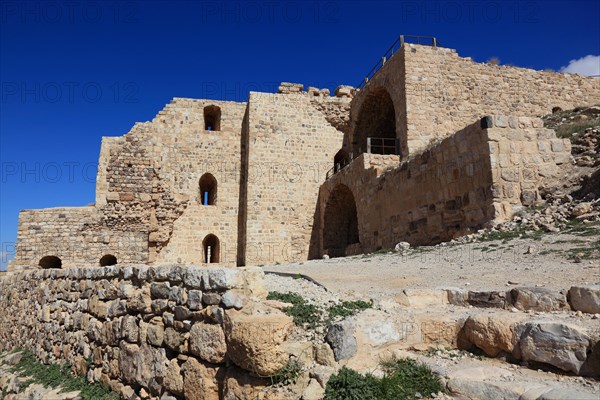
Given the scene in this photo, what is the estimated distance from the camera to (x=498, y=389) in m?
2.84

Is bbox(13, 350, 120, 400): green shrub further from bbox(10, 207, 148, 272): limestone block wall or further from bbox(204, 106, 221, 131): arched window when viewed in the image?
bbox(204, 106, 221, 131): arched window

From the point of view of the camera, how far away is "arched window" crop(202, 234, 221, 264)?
16594mm

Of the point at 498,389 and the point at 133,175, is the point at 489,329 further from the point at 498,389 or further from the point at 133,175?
the point at 133,175

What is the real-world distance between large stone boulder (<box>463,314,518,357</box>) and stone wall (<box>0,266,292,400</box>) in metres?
1.54

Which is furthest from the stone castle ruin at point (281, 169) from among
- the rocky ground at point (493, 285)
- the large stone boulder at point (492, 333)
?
the large stone boulder at point (492, 333)

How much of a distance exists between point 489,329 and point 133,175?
14643 millimetres

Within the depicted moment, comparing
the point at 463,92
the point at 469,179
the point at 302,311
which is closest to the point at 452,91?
the point at 463,92

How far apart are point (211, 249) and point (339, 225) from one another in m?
5.18

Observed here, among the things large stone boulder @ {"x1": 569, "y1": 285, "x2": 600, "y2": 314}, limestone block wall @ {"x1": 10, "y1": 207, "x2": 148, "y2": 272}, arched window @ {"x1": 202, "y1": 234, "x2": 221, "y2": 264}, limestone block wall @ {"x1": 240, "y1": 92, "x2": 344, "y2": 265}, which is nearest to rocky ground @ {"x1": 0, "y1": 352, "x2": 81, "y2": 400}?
large stone boulder @ {"x1": 569, "y1": 285, "x2": 600, "y2": 314}

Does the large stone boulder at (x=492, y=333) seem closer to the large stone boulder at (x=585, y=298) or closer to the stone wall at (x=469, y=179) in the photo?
the large stone boulder at (x=585, y=298)

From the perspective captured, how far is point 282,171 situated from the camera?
16.6 m

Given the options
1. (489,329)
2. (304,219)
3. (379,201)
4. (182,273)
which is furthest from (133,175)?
(489,329)

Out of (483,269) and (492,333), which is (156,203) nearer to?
(483,269)

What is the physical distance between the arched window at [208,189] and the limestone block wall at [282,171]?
4.47ft
